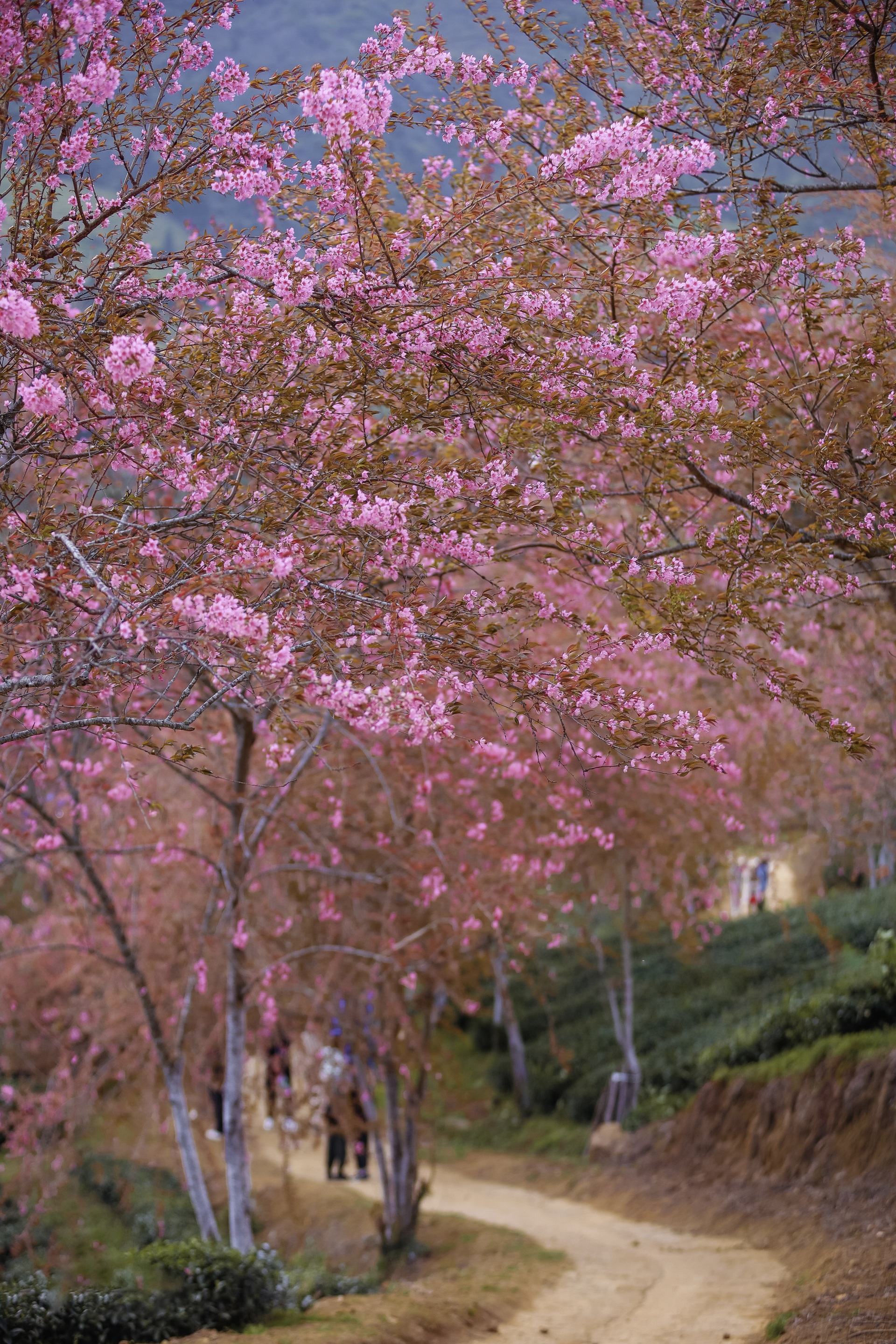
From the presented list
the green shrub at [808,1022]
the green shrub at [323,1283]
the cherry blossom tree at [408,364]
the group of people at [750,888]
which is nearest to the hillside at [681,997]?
the green shrub at [808,1022]

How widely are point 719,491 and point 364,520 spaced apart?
7.94 ft

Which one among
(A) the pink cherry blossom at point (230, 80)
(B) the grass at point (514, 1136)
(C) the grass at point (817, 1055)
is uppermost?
(A) the pink cherry blossom at point (230, 80)

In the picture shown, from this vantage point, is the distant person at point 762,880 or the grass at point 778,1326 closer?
the grass at point 778,1326

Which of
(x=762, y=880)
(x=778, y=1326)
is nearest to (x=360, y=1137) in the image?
(x=778, y=1326)

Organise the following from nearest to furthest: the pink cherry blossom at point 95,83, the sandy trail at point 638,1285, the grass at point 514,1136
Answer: the pink cherry blossom at point 95,83 < the sandy trail at point 638,1285 < the grass at point 514,1136

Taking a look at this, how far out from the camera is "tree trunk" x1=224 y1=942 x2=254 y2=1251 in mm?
8648

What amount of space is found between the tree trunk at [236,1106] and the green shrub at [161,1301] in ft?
1.24

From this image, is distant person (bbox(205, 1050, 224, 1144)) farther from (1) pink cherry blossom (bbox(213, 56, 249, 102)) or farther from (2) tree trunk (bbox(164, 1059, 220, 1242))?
(1) pink cherry blossom (bbox(213, 56, 249, 102))

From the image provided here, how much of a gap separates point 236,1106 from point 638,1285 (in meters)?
3.71

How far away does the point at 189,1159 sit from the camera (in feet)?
29.8

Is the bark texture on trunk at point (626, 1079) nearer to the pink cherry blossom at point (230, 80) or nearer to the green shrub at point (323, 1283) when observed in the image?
the green shrub at point (323, 1283)

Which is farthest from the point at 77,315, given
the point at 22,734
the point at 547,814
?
the point at 547,814

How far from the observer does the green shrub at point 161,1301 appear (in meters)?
6.64

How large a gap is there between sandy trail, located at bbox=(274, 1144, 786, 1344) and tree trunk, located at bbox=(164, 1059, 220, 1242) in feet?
8.35
